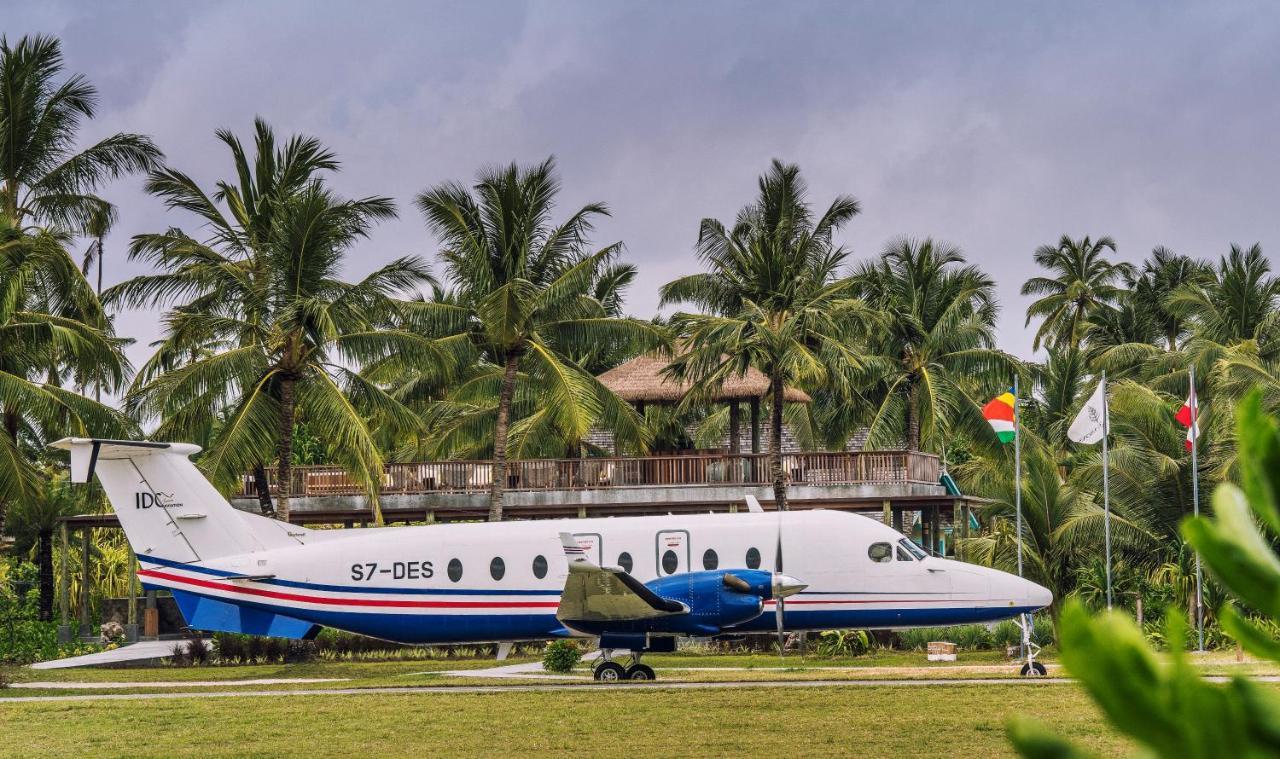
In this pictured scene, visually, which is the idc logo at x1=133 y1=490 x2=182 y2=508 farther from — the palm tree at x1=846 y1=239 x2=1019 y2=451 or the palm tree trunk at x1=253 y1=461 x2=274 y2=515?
the palm tree at x1=846 y1=239 x2=1019 y2=451

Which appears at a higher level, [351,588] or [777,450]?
[777,450]

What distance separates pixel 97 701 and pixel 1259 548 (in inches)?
853

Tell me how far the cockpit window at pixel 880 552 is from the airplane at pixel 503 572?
2cm

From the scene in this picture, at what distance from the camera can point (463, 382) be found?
40.0 meters

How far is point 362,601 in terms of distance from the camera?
856 inches

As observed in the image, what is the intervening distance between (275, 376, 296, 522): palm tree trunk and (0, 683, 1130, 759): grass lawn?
11.5 metres

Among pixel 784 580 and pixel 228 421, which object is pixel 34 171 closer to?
pixel 228 421

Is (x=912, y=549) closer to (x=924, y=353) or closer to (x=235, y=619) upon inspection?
(x=235, y=619)

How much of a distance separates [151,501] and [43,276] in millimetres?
12564

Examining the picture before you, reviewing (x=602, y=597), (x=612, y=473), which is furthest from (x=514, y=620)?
(x=612, y=473)

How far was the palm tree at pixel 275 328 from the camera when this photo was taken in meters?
30.5

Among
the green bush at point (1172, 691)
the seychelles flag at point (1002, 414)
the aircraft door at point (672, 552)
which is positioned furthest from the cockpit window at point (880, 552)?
the green bush at point (1172, 691)

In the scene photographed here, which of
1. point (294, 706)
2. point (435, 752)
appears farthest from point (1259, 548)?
point (294, 706)

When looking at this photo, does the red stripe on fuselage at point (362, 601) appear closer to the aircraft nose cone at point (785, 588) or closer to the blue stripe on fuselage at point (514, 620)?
Answer: the blue stripe on fuselage at point (514, 620)
